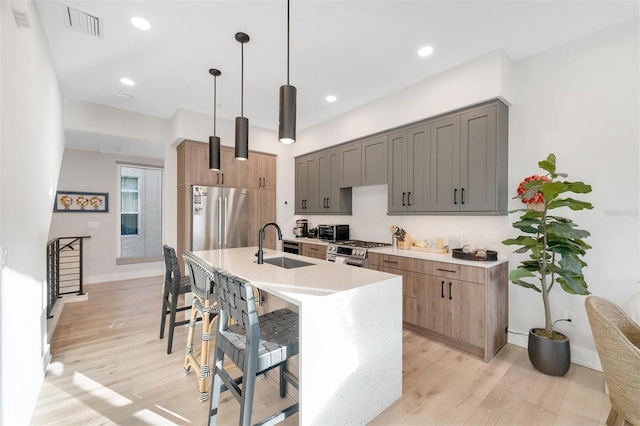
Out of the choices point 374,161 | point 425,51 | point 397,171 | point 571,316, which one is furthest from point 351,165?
point 571,316

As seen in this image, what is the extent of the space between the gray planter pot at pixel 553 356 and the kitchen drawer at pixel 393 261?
1239mm

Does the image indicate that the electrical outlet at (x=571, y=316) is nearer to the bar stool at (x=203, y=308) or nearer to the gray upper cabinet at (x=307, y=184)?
the bar stool at (x=203, y=308)

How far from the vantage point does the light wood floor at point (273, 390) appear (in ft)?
6.26

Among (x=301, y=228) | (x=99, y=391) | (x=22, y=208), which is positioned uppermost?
(x=22, y=208)

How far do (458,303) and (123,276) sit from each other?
6.18m

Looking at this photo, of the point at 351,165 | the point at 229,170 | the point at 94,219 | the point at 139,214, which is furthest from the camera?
the point at 139,214

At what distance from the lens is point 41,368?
2303 millimetres

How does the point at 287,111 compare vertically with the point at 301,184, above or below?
above

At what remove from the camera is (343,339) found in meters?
1.66

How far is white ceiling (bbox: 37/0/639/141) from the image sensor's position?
2.22 meters

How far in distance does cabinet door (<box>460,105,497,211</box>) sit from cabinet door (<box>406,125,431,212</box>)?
0.39 m

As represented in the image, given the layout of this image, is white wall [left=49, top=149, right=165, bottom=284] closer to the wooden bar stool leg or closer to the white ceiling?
the white ceiling

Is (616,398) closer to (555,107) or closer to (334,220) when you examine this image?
(555,107)

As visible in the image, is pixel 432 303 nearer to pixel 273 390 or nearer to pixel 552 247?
Answer: pixel 552 247
